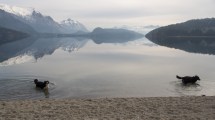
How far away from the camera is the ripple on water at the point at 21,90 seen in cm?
3534

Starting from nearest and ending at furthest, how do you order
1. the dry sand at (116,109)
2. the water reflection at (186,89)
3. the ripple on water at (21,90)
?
the dry sand at (116,109)
the ripple on water at (21,90)
the water reflection at (186,89)

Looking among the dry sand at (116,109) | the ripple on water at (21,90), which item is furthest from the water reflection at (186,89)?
the ripple on water at (21,90)

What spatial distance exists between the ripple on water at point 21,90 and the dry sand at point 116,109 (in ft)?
24.8

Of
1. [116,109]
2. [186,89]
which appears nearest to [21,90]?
[116,109]

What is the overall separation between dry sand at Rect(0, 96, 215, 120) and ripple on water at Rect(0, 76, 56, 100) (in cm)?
756

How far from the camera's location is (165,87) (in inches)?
1613

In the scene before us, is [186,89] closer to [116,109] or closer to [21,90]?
[116,109]

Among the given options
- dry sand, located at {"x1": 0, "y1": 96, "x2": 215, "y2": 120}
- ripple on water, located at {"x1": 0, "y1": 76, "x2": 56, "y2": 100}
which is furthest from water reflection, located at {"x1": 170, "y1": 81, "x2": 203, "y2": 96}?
ripple on water, located at {"x1": 0, "y1": 76, "x2": 56, "y2": 100}

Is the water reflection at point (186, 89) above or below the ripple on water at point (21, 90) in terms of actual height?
below

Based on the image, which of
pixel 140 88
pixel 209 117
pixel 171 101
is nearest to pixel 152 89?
pixel 140 88

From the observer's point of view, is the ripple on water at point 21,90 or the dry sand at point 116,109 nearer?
the dry sand at point 116,109

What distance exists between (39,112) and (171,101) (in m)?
10.6

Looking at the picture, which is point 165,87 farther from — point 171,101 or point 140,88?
point 171,101

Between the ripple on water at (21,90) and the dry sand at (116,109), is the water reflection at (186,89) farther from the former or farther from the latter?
the ripple on water at (21,90)
